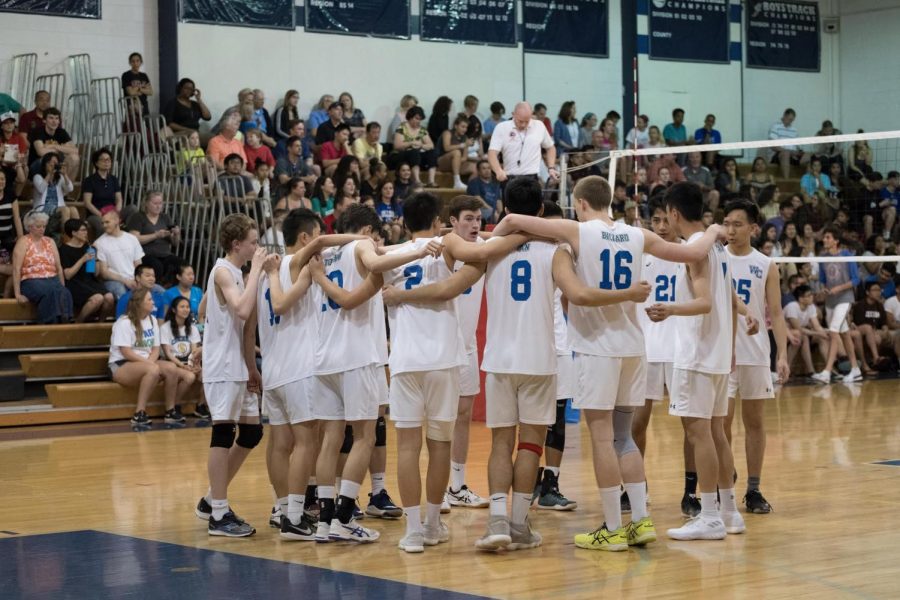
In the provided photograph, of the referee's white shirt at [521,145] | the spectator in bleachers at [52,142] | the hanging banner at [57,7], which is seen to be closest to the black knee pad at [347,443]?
the referee's white shirt at [521,145]

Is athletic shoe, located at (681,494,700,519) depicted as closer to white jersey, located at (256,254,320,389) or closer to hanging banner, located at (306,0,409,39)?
white jersey, located at (256,254,320,389)

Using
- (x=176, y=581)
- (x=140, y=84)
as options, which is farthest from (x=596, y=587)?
(x=140, y=84)

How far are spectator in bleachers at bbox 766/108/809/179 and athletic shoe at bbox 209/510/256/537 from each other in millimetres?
18387

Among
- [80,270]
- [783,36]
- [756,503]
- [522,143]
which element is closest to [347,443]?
[756,503]

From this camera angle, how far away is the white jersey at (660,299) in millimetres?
8305

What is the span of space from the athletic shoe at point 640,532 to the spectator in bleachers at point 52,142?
1162 cm

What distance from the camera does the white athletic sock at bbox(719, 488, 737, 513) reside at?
7469 millimetres

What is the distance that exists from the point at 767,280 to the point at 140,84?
12.0 m

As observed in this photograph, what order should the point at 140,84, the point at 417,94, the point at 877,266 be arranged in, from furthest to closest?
the point at 417,94 → the point at 877,266 → the point at 140,84

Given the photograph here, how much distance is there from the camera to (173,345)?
47.3 ft

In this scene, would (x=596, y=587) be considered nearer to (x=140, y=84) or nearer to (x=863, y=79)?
(x=140, y=84)

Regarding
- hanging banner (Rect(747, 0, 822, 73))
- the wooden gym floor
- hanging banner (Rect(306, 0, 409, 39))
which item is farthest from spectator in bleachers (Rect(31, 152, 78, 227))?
hanging banner (Rect(747, 0, 822, 73))

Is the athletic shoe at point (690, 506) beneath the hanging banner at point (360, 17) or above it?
beneath

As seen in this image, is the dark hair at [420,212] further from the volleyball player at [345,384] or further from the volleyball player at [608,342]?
the volleyball player at [608,342]
